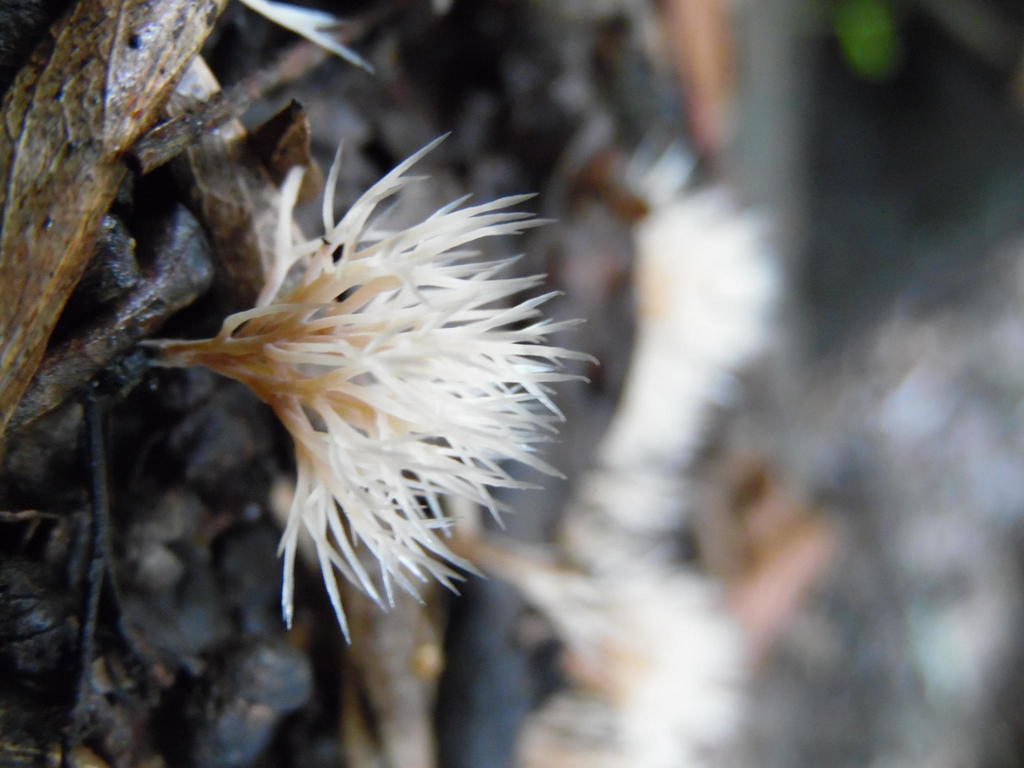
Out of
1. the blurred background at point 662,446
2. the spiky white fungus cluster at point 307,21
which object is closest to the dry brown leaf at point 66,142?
the blurred background at point 662,446

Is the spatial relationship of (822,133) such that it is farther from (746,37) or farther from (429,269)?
(429,269)

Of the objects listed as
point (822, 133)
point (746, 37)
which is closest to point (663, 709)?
point (746, 37)

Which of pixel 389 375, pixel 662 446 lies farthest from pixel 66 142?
pixel 662 446

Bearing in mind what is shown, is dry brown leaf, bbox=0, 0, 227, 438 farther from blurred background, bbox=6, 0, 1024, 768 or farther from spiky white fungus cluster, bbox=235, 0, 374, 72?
spiky white fungus cluster, bbox=235, 0, 374, 72

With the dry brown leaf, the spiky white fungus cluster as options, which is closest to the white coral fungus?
the dry brown leaf

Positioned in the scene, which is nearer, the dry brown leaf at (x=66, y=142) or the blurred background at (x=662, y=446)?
the dry brown leaf at (x=66, y=142)

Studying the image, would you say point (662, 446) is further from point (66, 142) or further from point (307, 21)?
point (66, 142)

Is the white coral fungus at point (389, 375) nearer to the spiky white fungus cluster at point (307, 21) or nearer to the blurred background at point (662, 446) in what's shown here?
the blurred background at point (662, 446)
